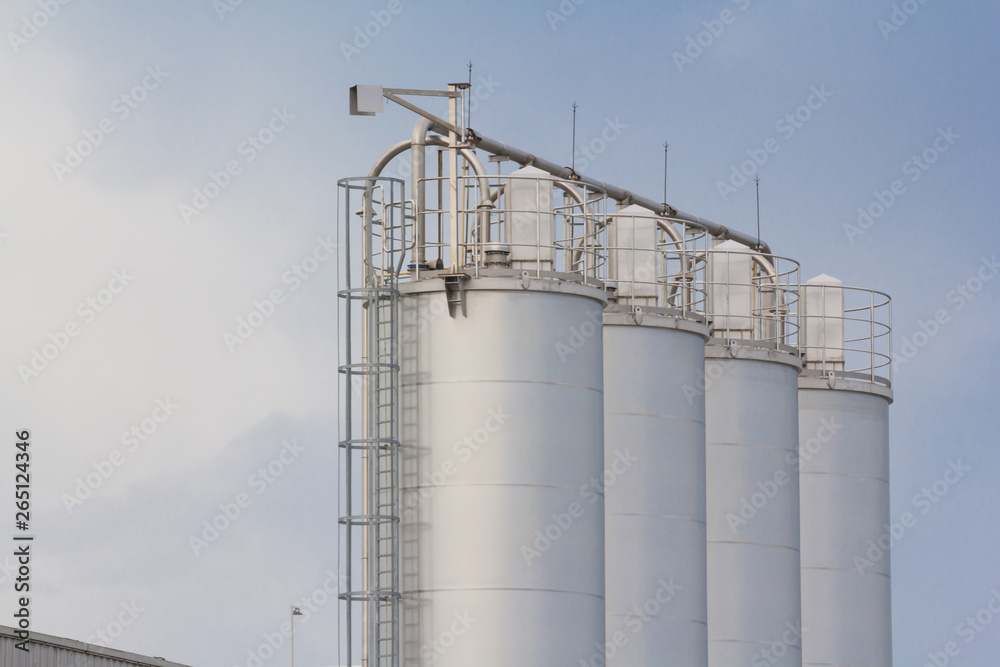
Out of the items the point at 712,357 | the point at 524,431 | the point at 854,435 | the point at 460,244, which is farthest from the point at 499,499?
the point at 854,435

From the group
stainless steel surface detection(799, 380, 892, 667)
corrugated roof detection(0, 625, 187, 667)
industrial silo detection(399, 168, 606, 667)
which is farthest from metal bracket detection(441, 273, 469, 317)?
stainless steel surface detection(799, 380, 892, 667)

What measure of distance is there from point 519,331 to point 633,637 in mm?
6041

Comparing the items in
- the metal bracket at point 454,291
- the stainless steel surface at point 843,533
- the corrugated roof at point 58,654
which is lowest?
the corrugated roof at point 58,654

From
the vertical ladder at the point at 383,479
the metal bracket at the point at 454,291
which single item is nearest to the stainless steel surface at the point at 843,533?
the metal bracket at the point at 454,291

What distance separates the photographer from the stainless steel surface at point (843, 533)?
38.4 meters

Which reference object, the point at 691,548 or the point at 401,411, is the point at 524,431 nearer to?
the point at 401,411

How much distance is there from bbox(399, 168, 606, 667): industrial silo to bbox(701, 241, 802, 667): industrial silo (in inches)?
252

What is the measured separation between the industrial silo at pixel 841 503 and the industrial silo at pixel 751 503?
2.11 m

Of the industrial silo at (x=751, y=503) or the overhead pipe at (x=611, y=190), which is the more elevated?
the overhead pipe at (x=611, y=190)

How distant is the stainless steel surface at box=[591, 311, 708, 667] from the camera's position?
31.6m

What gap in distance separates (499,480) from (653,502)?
4.58 meters

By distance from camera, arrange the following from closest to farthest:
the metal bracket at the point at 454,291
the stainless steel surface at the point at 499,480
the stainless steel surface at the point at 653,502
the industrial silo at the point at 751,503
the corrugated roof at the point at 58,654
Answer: the stainless steel surface at the point at 499,480, the metal bracket at the point at 454,291, the stainless steel surface at the point at 653,502, the corrugated roof at the point at 58,654, the industrial silo at the point at 751,503

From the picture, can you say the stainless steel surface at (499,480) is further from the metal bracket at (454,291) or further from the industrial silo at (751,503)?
the industrial silo at (751,503)

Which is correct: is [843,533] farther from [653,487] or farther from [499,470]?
[499,470]
